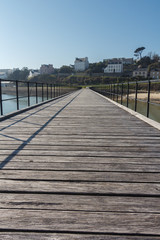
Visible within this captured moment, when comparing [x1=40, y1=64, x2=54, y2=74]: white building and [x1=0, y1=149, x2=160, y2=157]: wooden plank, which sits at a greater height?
[x1=40, y1=64, x2=54, y2=74]: white building

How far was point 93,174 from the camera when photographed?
1818 mm

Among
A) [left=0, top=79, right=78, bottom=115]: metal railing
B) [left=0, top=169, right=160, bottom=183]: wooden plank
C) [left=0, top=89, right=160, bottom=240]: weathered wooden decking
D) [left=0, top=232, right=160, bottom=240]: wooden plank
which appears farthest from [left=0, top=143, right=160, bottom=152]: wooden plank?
[left=0, top=79, right=78, bottom=115]: metal railing

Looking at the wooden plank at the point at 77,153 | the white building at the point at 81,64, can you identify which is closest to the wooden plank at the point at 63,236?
the wooden plank at the point at 77,153

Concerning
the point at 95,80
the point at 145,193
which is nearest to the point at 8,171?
the point at 145,193

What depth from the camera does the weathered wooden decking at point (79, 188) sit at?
1152 millimetres

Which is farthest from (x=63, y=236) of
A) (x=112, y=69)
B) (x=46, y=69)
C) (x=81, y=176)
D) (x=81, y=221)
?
(x=46, y=69)

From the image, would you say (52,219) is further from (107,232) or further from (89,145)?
(89,145)

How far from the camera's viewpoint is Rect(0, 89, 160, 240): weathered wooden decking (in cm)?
115

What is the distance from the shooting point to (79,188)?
157 cm

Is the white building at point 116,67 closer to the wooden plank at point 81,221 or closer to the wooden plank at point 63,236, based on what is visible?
the wooden plank at point 81,221

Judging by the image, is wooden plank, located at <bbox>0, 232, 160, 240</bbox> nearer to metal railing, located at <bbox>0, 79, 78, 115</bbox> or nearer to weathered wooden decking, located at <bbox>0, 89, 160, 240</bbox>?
weathered wooden decking, located at <bbox>0, 89, 160, 240</bbox>

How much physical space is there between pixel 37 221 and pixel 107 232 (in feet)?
1.44

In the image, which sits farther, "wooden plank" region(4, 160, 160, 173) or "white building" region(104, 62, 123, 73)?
"white building" region(104, 62, 123, 73)

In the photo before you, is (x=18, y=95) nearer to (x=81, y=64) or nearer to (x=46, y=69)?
(x=81, y=64)
